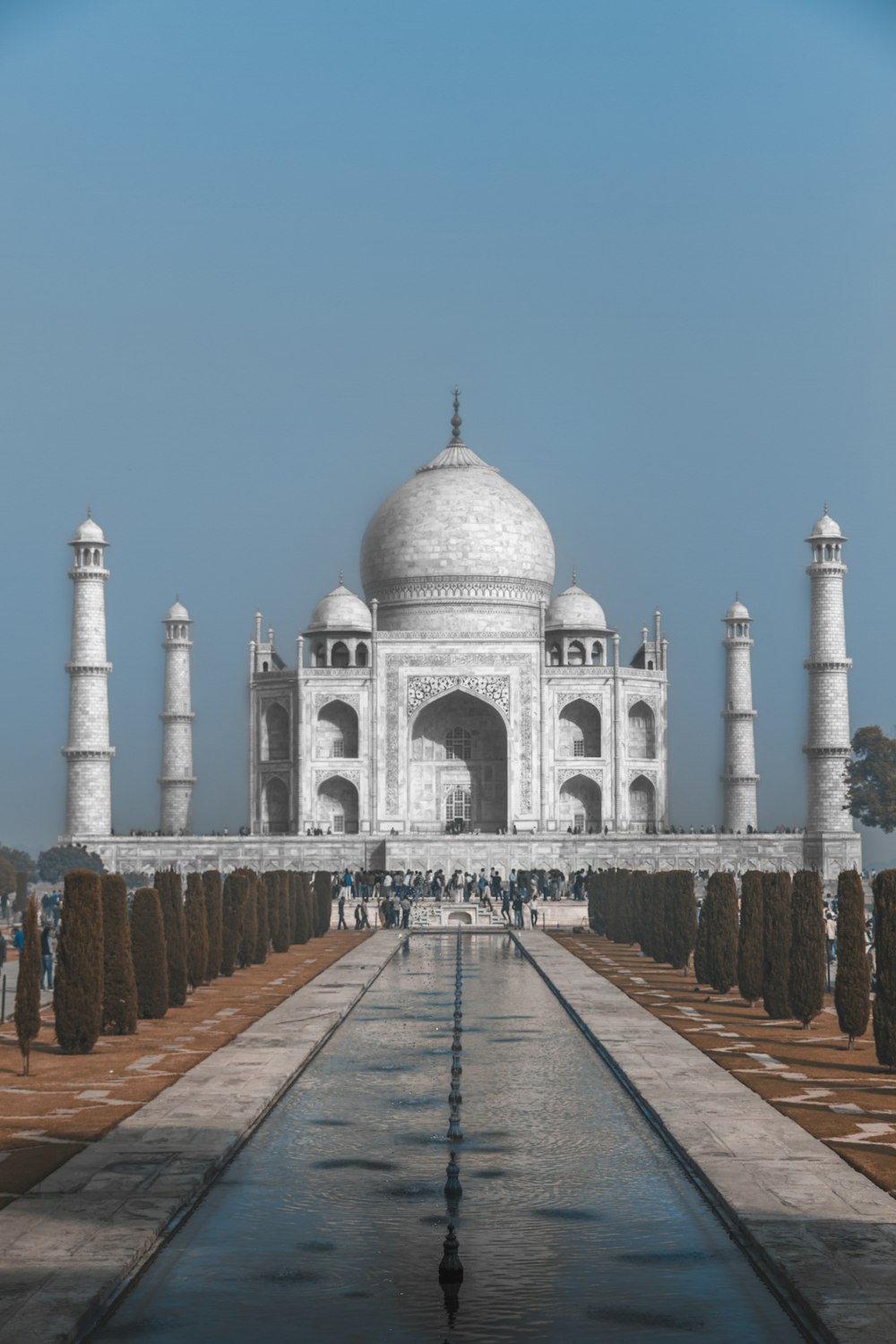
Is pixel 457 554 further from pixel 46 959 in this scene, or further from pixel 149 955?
pixel 149 955

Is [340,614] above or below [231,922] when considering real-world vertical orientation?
above

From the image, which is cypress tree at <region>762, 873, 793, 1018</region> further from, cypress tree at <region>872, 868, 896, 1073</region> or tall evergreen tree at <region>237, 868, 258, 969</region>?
tall evergreen tree at <region>237, 868, 258, 969</region>

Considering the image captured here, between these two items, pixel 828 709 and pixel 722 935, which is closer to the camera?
pixel 722 935

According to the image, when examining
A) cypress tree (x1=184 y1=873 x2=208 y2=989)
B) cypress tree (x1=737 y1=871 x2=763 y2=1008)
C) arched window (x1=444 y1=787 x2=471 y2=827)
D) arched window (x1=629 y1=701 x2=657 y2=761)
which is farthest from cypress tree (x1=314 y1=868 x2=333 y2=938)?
arched window (x1=629 y1=701 x2=657 y2=761)

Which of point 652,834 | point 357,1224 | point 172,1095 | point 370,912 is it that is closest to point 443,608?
point 652,834

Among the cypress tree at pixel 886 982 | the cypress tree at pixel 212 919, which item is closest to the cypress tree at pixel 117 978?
the cypress tree at pixel 212 919

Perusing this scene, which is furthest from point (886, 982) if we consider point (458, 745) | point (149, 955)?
point (458, 745)
